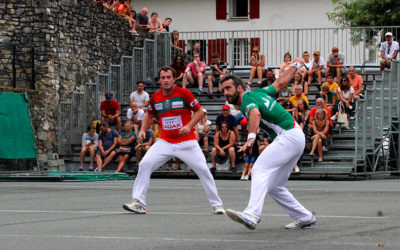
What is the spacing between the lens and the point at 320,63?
2864 cm

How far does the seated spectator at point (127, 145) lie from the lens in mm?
25594

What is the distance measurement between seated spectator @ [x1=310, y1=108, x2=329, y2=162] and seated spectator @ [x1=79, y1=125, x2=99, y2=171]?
244 inches

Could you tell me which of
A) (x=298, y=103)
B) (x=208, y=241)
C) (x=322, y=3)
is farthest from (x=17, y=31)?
(x=322, y=3)

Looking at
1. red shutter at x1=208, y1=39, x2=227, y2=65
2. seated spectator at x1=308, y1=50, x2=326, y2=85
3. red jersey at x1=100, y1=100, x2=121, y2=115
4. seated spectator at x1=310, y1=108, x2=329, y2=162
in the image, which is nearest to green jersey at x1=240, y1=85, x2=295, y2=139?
seated spectator at x1=310, y1=108, x2=329, y2=162

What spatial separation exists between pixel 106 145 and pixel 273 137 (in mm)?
15580

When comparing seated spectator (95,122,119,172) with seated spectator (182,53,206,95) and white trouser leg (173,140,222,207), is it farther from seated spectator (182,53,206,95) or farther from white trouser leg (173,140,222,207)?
white trouser leg (173,140,222,207)

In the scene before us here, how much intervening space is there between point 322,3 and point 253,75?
986 inches

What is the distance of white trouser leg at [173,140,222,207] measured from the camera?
1300 centimetres

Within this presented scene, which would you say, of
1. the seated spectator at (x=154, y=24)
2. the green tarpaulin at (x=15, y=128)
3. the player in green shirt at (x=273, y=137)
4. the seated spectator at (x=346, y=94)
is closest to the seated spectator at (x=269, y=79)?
the seated spectator at (x=346, y=94)

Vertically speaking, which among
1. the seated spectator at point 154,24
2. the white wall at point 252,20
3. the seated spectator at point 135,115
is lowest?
the seated spectator at point 135,115

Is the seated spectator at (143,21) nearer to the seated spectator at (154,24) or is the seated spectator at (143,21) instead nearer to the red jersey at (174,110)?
the seated spectator at (154,24)

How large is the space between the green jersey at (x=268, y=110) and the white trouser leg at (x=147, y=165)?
2824 millimetres

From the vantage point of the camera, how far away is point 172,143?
13281 mm

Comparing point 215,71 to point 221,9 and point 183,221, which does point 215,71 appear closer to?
point 183,221
